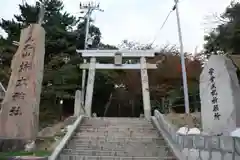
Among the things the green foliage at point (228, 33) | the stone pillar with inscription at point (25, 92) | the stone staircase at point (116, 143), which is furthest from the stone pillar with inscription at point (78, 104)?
the green foliage at point (228, 33)

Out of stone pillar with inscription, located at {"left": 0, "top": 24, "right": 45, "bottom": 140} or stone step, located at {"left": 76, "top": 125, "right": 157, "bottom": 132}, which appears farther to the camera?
stone step, located at {"left": 76, "top": 125, "right": 157, "bottom": 132}

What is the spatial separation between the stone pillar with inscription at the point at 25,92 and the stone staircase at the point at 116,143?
4.71ft

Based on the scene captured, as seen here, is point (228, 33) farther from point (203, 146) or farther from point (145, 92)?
point (203, 146)

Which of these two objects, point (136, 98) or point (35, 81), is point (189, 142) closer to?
point (35, 81)

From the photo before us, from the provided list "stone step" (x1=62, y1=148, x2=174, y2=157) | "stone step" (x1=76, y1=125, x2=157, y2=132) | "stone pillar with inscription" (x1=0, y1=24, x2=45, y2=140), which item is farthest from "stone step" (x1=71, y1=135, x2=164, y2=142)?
"stone pillar with inscription" (x1=0, y1=24, x2=45, y2=140)

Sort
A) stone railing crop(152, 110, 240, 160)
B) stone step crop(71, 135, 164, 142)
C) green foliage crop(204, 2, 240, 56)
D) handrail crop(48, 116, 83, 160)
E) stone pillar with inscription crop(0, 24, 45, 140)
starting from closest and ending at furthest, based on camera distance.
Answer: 1. stone railing crop(152, 110, 240, 160)
2. stone pillar with inscription crop(0, 24, 45, 140)
3. handrail crop(48, 116, 83, 160)
4. stone step crop(71, 135, 164, 142)
5. green foliage crop(204, 2, 240, 56)

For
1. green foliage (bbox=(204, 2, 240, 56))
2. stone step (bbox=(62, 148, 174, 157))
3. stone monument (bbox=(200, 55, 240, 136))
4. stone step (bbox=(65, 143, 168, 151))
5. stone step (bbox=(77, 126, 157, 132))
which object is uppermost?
green foliage (bbox=(204, 2, 240, 56))

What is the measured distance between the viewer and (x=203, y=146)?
593 cm

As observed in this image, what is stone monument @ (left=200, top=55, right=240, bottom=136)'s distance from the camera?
6.07 m

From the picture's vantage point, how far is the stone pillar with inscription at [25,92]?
853 cm

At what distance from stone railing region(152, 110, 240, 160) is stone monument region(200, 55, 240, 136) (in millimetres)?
494

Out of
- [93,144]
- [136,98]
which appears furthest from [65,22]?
[93,144]

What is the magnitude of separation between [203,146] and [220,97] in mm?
1194

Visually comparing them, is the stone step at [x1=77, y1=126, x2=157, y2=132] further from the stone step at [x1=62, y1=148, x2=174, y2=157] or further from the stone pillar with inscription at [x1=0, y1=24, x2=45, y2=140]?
the stone pillar with inscription at [x1=0, y1=24, x2=45, y2=140]
